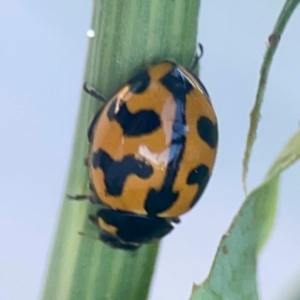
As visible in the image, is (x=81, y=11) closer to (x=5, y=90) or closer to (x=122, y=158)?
(x=5, y=90)

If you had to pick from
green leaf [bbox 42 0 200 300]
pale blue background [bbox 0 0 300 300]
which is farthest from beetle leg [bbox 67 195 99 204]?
pale blue background [bbox 0 0 300 300]

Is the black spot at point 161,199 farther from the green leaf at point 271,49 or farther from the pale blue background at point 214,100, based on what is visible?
the pale blue background at point 214,100

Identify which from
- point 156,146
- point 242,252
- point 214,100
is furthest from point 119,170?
point 214,100

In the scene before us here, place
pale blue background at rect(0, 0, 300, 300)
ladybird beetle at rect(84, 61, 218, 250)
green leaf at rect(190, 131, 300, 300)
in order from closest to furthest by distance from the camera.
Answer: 1. green leaf at rect(190, 131, 300, 300)
2. ladybird beetle at rect(84, 61, 218, 250)
3. pale blue background at rect(0, 0, 300, 300)

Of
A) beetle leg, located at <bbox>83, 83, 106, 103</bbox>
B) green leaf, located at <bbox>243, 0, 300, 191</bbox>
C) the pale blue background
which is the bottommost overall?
the pale blue background

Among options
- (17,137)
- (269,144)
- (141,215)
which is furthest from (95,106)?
(269,144)

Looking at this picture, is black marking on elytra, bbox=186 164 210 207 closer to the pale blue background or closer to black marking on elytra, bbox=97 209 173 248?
black marking on elytra, bbox=97 209 173 248
